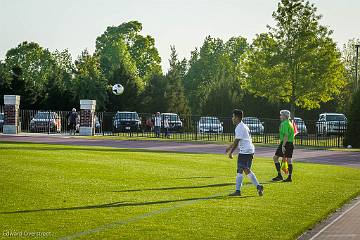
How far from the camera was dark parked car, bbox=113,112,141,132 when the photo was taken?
149ft

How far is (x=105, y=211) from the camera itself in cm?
1055

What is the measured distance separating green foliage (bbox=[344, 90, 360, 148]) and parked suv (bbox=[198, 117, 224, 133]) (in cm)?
970

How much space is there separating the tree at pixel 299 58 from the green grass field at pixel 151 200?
3103 centimetres

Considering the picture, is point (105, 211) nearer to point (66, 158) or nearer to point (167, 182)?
point (167, 182)

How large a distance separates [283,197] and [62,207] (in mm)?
4844

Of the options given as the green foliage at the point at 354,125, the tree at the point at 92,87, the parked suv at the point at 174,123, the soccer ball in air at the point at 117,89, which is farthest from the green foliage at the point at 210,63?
the green foliage at the point at 354,125

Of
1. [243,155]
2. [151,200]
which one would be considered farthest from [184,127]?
[151,200]

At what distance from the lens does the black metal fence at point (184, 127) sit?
3981 cm

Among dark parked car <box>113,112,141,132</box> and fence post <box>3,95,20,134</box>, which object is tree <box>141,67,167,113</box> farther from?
fence post <box>3,95,20,134</box>

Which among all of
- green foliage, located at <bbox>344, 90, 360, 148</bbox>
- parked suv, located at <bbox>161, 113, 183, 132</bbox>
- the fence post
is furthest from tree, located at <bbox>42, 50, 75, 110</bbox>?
green foliage, located at <bbox>344, 90, 360, 148</bbox>

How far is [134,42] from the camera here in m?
91.2

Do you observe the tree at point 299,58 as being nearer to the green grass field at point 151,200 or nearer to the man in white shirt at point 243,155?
the green grass field at point 151,200

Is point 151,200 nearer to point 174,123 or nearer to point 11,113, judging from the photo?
point 11,113

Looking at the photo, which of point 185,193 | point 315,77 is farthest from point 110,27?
point 185,193
